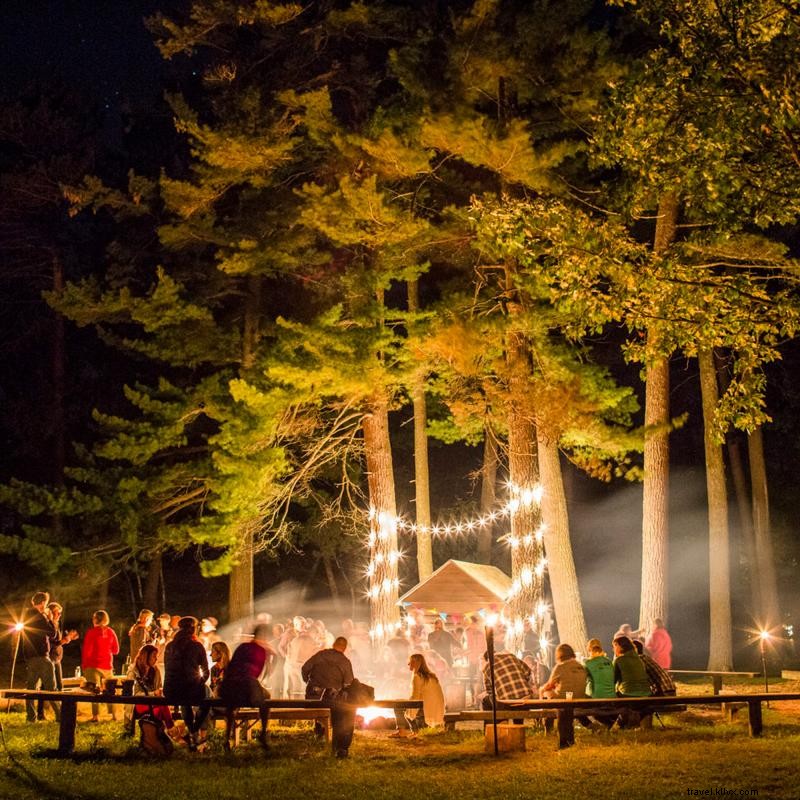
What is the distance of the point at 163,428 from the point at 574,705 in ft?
38.0

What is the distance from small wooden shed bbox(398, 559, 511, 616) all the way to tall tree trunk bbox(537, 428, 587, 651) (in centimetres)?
164

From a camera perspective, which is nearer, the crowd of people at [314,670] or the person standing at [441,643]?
the crowd of people at [314,670]

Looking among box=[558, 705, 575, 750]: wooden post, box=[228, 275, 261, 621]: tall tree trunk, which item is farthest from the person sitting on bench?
box=[228, 275, 261, 621]: tall tree trunk

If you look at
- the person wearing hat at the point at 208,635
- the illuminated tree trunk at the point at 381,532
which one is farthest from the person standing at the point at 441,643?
the illuminated tree trunk at the point at 381,532

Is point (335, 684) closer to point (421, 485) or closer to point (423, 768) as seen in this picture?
point (423, 768)

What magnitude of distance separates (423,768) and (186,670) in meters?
2.65

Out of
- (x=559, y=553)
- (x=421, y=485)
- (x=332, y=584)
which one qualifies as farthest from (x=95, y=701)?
(x=332, y=584)

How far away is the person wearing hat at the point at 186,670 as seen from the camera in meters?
10.8

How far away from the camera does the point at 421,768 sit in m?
10.2

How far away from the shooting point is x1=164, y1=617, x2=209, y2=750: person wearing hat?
10.8m

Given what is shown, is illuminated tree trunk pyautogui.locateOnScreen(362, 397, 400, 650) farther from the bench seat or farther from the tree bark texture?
the bench seat

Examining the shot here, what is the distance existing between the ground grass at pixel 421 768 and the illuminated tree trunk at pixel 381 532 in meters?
8.03

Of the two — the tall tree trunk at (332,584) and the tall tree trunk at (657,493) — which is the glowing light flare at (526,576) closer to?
the tall tree trunk at (657,493)

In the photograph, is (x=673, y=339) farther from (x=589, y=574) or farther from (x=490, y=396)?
(x=589, y=574)
